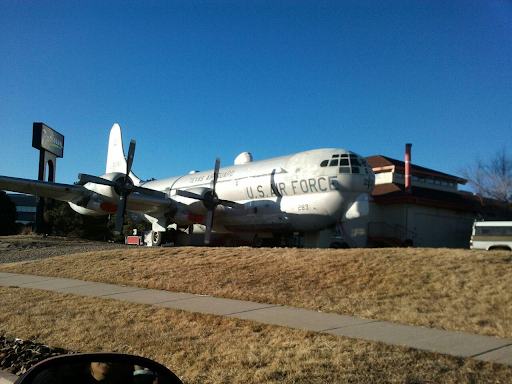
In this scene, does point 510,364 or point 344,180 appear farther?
point 344,180

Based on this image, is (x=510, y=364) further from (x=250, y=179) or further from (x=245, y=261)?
(x=250, y=179)

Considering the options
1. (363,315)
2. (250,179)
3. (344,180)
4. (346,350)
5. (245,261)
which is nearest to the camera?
(346,350)

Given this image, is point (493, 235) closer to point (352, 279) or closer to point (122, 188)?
point (352, 279)

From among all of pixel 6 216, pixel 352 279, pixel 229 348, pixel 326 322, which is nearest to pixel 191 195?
pixel 352 279

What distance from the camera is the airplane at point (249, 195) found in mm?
21656

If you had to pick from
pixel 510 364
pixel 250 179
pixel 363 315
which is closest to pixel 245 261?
pixel 363 315

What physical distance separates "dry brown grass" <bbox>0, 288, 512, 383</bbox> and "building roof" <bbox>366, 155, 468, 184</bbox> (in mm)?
30313

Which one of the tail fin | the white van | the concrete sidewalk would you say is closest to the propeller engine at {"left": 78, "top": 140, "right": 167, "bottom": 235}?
the concrete sidewalk

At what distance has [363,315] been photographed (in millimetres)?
8398

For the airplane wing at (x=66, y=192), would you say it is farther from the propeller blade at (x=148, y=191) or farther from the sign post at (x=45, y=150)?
the sign post at (x=45, y=150)

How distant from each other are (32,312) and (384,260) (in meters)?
8.42

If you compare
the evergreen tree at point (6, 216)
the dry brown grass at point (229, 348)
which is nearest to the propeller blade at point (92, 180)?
the dry brown grass at point (229, 348)

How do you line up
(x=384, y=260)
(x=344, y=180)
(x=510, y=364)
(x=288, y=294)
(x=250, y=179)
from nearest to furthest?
(x=510, y=364) < (x=288, y=294) < (x=384, y=260) < (x=344, y=180) < (x=250, y=179)

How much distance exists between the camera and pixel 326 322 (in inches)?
305
